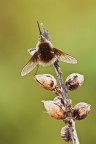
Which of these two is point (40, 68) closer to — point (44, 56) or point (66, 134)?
point (44, 56)

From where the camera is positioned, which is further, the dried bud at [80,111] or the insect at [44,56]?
the insect at [44,56]

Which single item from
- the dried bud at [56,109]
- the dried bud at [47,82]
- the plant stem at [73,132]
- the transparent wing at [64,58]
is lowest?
the plant stem at [73,132]

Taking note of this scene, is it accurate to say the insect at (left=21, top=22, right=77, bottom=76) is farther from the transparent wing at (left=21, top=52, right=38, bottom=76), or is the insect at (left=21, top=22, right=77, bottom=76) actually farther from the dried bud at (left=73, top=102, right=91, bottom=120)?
the dried bud at (left=73, top=102, right=91, bottom=120)

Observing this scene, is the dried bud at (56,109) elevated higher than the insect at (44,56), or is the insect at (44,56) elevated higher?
the insect at (44,56)

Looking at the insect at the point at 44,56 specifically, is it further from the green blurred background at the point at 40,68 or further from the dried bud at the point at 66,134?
the green blurred background at the point at 40,68

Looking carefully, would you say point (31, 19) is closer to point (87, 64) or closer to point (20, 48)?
point (20, 48)

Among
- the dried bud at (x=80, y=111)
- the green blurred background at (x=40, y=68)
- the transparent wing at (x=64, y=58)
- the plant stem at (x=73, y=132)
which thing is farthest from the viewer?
the green blurred background at (x=40, y=68)

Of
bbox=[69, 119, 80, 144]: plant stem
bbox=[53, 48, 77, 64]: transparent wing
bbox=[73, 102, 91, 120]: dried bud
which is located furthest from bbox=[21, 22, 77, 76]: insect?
bbox=[69, 119, 80, 144]: plant stem

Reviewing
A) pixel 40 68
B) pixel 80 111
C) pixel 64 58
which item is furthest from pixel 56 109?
pixel 40 68

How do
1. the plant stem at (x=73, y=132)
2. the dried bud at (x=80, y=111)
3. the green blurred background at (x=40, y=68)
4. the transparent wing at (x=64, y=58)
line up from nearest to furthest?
the plant stem at (x=73, y=132), the dried bud at (x=80, y=111), the transparent wing at (x=64, y=58), the green blurred background at (x=40, y=68)

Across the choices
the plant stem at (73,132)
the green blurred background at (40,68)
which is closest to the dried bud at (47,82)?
the plant stem at (73,132)

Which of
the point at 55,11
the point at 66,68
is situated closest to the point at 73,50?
the point at 66,68
